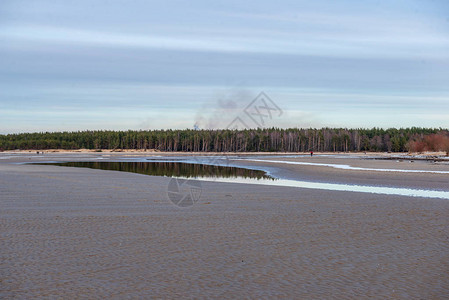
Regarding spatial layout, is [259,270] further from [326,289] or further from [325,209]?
[325,209]

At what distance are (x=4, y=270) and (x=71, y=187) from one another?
1753 centimetres

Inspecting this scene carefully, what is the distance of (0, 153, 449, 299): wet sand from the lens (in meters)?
8.38

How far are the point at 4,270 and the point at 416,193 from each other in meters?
21.5

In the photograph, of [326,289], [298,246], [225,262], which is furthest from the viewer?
[298,246]

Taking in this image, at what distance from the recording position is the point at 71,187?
2622cm

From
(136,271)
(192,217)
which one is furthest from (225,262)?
(192,217)

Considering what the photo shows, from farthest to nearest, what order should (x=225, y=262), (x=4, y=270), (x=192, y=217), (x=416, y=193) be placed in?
(x=416, y=193) → (x=192, y=217) → (x=225, y=262) → (x=4, y=270)

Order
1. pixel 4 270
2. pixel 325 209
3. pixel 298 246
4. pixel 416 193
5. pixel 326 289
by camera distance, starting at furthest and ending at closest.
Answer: pixel 416 193 → pixel 325 209 → pixel 298 246 → pixel 4 270 → pixel 326 289

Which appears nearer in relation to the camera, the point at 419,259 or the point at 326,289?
the point at 326,289

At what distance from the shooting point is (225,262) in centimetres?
1006

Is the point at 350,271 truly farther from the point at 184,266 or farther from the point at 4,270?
the point at 4,270

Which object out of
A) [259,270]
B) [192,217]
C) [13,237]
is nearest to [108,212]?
[192,217]

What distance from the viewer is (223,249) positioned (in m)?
11.3

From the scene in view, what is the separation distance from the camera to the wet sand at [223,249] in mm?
8375
